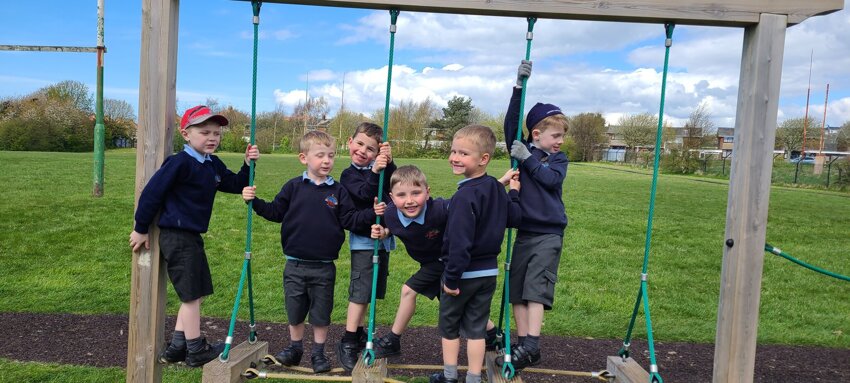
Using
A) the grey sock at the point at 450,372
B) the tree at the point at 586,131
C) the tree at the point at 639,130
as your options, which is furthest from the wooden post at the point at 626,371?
the tree at the point at 639,130

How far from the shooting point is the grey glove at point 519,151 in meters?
3.44

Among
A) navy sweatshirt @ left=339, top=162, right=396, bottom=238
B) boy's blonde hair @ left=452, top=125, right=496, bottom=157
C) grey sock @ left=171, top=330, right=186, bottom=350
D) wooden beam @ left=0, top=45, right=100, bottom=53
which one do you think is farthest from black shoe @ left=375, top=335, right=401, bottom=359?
wooden beam @ left=0, top=45, right=100, bottom=53

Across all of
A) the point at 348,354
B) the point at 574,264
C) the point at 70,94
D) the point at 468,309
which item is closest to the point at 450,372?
the point at 468,309

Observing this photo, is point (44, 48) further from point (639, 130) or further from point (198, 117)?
point (639, 130)

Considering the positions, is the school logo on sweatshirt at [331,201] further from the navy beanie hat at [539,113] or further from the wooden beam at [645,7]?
the navy beanie hat at [539,113]

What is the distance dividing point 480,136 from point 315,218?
1164mm

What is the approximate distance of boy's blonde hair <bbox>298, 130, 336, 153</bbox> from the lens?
12.3 ft

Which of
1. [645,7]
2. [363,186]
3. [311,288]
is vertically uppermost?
[645,7]

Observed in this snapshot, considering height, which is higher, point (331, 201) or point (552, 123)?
point (552, 123)

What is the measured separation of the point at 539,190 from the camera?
3605mm

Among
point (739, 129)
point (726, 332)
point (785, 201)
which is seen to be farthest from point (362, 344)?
point (785, 201)

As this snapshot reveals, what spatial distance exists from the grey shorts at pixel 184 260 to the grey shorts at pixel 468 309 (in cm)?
146

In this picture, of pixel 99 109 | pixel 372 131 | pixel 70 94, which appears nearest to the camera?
pixel 372 131

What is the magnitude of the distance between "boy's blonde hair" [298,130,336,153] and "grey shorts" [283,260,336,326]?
28.6 inches
